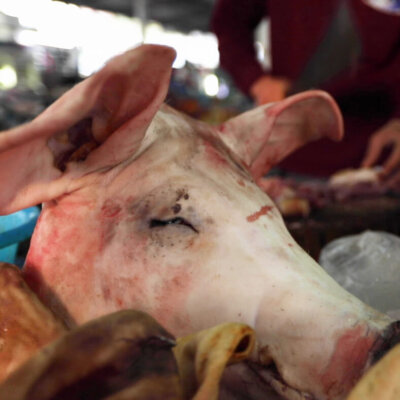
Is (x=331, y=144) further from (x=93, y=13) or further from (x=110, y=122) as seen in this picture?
(x=93, y=13)

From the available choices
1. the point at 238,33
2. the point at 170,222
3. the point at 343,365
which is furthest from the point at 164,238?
the point at 238,33

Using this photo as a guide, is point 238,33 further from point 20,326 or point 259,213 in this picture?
point 20,326

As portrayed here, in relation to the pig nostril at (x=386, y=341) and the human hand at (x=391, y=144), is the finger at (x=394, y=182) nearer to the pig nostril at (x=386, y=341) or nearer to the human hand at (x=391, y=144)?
Answer: the human hand at (x=391, y=144)

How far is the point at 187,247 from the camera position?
67cm

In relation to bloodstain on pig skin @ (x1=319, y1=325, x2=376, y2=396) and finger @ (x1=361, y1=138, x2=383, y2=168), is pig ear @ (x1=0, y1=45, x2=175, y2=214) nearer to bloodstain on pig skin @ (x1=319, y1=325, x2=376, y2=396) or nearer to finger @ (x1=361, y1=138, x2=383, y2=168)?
bloodstain on pig skin @ (x1=319, y1=325, x2=376, y2=396)

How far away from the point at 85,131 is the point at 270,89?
240 centimetres

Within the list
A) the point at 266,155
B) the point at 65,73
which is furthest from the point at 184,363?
the point at 65,73

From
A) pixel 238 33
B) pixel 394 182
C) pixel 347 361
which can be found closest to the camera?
pixel 347 361

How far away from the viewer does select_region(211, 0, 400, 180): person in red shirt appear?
288 cm

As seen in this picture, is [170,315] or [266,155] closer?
[170,315]

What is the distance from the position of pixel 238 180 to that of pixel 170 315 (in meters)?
0.24

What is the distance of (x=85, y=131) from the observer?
0.71 meters

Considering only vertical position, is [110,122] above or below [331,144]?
above

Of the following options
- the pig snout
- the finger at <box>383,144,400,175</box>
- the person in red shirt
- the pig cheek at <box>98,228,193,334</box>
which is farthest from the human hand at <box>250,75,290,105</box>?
the pig snout
